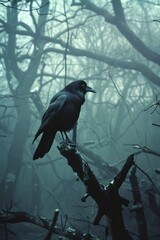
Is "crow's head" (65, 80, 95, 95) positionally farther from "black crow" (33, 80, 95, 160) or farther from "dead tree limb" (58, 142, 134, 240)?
"dead tree limb" (58, 142, 134, 240)

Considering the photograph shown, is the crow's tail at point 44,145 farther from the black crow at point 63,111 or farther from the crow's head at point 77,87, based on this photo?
the crow's head at point 77,87

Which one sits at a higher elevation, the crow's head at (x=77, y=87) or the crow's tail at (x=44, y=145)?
the crow's head at (x=77, y=87)

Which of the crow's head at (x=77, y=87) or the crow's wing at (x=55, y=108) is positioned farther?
the crow's head at (x=77, y=87)

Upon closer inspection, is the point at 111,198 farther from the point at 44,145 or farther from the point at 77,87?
the point at 77,87

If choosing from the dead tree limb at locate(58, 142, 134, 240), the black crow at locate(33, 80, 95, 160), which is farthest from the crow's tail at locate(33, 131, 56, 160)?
the dead tree limb at locate(58, 142, 134, 240)

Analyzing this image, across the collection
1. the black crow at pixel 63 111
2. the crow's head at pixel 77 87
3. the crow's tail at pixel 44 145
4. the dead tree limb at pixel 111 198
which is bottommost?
the dead tree limb at pixel 111 198

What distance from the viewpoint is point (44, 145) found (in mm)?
3287

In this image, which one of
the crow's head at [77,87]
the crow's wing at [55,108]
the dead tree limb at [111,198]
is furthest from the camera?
the crow's head at [77,87]

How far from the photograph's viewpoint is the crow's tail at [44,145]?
317cm

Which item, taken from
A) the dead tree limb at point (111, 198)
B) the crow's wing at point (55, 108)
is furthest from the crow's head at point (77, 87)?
the dead tree limb at point (111, 198)

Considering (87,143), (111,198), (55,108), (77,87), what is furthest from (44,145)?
(87,143)

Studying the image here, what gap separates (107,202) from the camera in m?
2.33

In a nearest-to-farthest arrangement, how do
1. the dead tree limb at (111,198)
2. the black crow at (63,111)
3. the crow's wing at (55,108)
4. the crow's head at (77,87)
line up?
the dead tree limb at (111,198) < the black crow at (63,111) < the crow's wing at (55,108) < the crow's head at (77,87)

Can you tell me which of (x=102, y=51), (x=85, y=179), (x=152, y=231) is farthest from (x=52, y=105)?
(x=102, y=51)
